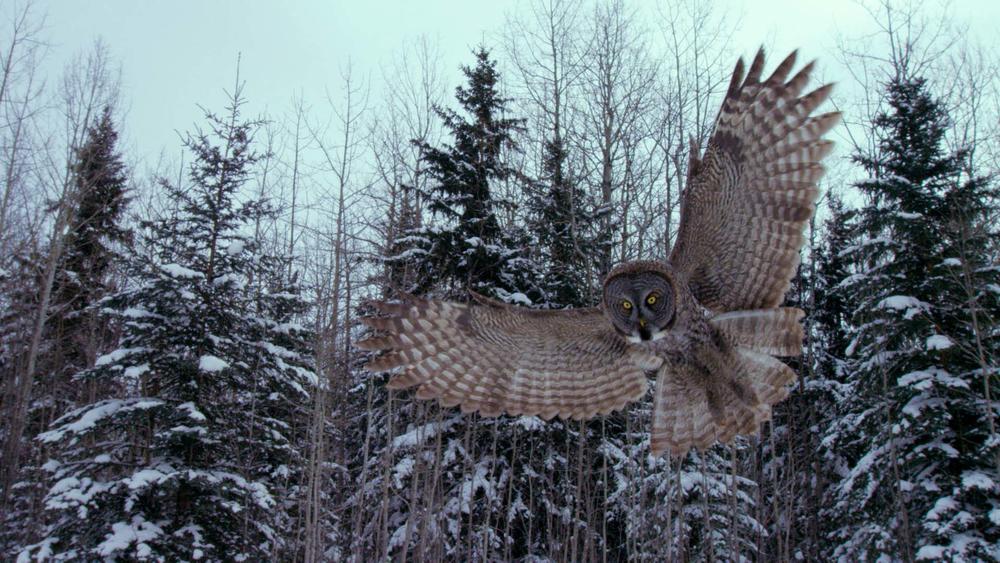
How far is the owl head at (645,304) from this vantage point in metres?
4.90

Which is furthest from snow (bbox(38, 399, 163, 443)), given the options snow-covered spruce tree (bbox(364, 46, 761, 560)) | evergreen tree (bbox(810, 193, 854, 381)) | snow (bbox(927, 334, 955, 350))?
evergreen tree (bbox(810, 193, 854, 381))

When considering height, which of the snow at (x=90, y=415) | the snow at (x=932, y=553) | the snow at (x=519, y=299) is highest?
the snow at (x=519, y=299)

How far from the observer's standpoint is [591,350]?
5.29 metres

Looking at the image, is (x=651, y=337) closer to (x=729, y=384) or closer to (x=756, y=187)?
(x=729, y=384)

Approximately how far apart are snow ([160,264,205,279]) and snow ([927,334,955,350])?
39.7 feet

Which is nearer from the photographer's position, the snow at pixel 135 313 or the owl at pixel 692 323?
the owl at pixel 692 323

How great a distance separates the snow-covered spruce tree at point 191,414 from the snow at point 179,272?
2 cm

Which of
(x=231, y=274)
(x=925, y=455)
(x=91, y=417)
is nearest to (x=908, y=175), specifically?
(x=925, y=455)

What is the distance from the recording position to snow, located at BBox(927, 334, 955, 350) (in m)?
11.6

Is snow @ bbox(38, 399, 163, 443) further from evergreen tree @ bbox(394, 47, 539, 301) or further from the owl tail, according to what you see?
the owl tail

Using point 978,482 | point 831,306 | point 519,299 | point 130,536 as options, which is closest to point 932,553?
point 978,482

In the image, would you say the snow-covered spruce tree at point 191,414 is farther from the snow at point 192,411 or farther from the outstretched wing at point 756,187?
the outstretched wing at point 756,187

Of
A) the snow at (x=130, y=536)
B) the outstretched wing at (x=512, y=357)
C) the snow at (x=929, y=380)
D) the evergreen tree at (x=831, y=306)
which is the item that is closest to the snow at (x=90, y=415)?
the snow at (x=130, y=536)

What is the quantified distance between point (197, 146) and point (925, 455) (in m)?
14.0
